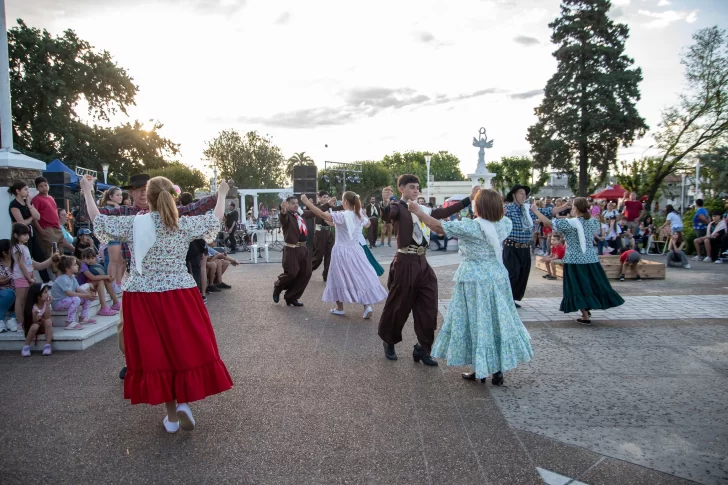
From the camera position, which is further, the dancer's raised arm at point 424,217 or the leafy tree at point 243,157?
the leafy tree at point 243,157

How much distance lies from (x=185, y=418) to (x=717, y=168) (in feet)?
72.8

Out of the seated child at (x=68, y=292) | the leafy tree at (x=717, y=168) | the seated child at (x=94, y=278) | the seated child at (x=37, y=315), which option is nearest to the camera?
the seated child at (x=37, y=315)

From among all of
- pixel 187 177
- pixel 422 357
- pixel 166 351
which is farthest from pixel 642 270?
pixel 187 177

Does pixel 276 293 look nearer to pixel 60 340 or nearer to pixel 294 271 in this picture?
pixel 294 271

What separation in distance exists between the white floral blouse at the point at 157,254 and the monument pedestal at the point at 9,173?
5679 millimetres

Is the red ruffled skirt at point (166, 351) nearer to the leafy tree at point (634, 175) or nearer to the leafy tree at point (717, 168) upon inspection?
the leafy tree at point (717, 168)

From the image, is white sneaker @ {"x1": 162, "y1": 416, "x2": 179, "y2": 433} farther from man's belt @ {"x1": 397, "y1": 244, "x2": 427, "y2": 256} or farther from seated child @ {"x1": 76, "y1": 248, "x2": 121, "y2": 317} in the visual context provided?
seated child @ {"x1": 76, "y1": 248, "x2": 121, "y2": 317}

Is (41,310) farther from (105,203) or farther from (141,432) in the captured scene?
(141,432)

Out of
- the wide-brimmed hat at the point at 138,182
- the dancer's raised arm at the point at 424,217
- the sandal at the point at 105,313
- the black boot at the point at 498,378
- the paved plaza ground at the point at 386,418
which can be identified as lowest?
the paved plaza ground at the point at 386,418

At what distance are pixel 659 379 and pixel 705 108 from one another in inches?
862

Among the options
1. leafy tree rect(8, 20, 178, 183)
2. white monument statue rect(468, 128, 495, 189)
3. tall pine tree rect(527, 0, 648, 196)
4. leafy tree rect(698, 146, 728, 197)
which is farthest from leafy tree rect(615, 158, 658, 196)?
leafy tree rect(8, 20, 178, 183)

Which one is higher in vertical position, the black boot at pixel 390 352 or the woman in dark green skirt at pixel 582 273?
the woman in dark green skirt at pixel 582 273

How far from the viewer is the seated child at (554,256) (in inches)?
479

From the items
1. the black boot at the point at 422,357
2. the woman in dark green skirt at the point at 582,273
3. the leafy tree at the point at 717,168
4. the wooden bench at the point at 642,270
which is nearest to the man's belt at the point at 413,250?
the black boot at the point at 422,357
